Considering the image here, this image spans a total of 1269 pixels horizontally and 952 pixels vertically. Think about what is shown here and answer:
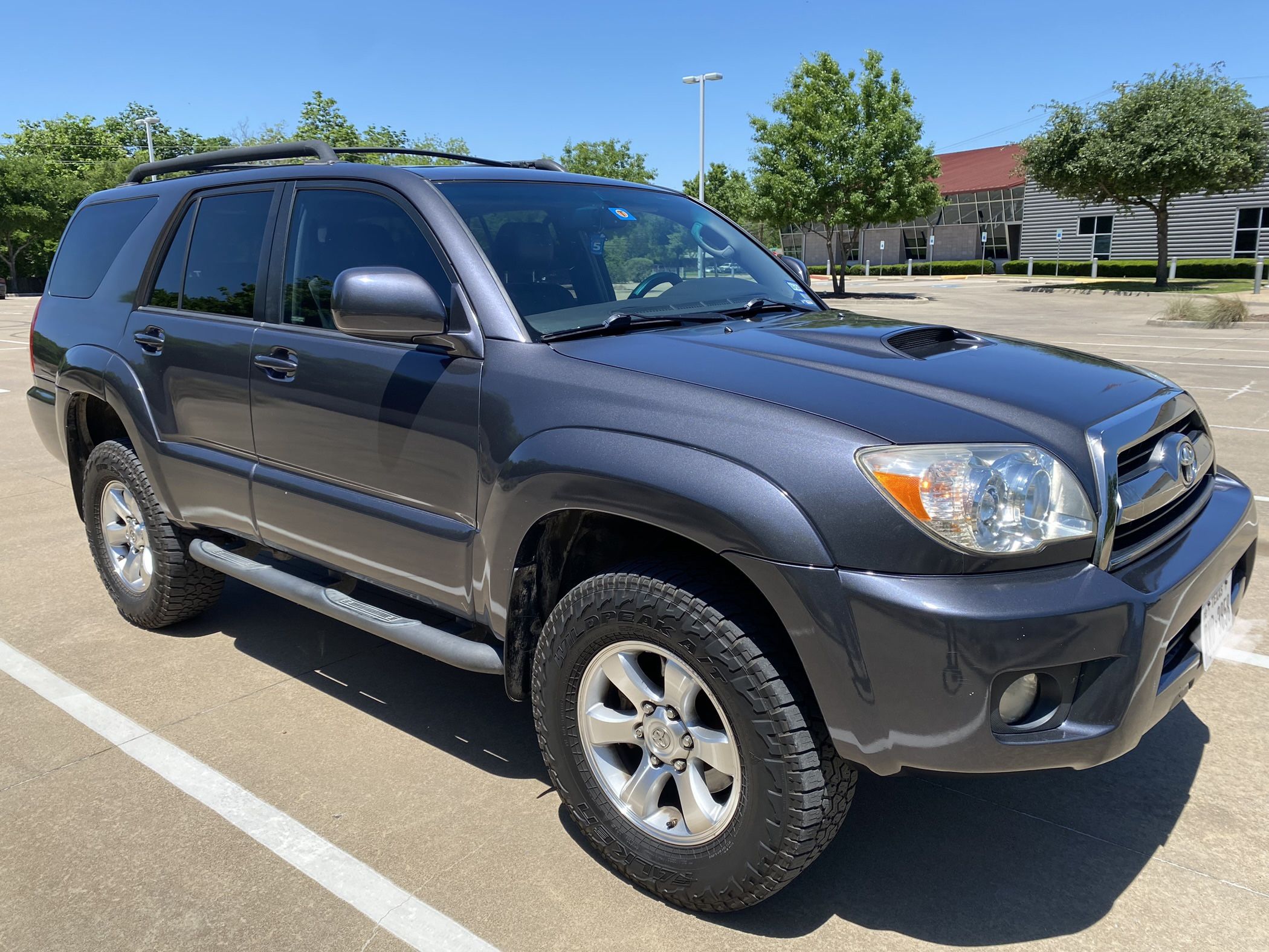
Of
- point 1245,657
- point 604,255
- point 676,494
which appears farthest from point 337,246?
point 1245,657

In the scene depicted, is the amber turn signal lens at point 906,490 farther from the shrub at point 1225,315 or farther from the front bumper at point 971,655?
the shrub at point 1225,315

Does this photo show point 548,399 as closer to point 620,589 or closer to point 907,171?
point 620,589

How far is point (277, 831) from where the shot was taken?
2920 mm

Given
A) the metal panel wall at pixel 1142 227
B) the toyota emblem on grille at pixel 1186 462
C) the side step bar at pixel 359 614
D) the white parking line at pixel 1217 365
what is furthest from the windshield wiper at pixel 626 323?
the metal panel wall at pixel 1142 227

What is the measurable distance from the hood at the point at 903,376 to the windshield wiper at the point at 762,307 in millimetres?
179

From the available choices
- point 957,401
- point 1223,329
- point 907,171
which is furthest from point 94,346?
point 907,171

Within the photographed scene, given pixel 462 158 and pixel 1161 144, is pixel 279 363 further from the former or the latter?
pixel 1161 144

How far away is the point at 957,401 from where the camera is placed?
2367 mm

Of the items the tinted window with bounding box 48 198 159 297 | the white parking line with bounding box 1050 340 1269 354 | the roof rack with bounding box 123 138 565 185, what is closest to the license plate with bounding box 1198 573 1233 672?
the roof rack with bounding box 123 138 565 185

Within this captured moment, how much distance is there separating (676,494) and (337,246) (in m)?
1.75

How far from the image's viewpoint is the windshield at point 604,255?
3.06m

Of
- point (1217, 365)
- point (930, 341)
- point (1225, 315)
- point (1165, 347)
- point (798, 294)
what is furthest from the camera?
point (1225, 315)

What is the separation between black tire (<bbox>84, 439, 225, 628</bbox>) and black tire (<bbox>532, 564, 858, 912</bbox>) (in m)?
2.31

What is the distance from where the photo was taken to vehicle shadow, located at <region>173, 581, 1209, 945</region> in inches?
99.3
